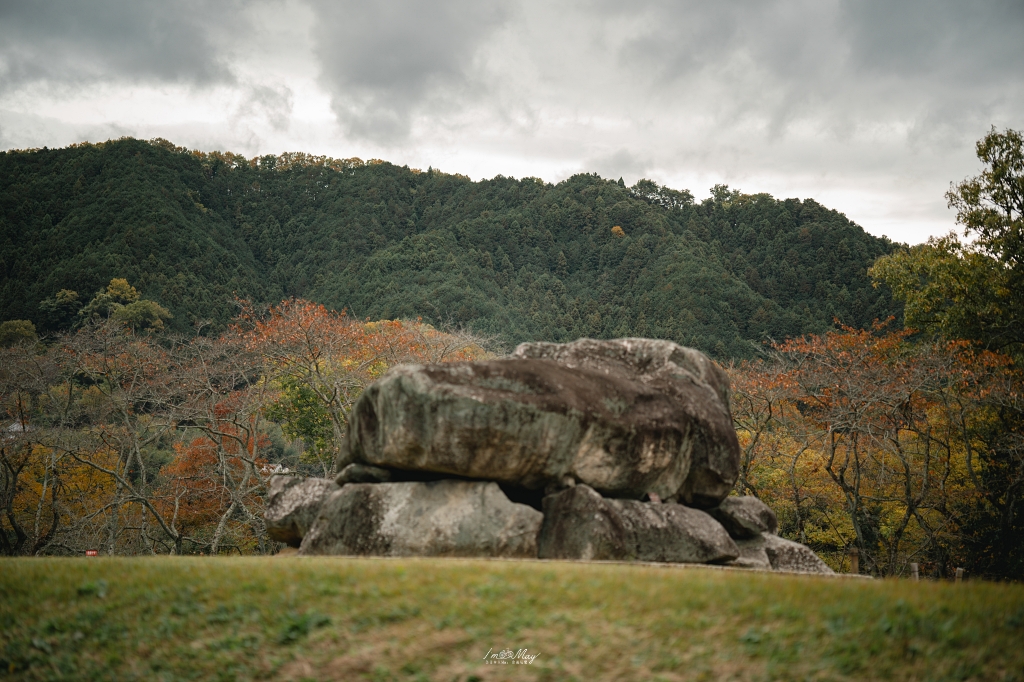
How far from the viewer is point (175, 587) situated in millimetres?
9469

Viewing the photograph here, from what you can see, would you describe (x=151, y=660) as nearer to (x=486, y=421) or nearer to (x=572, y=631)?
(x=572, y=631)

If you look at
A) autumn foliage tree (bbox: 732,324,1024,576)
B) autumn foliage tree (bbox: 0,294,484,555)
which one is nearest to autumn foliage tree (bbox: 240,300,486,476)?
autumn foliage tree (bbox: 0,294,484,555)

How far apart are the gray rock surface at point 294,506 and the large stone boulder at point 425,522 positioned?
2.56 ft

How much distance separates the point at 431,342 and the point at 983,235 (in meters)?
24.5

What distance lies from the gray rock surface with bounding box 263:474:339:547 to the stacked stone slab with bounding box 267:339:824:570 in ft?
0.10

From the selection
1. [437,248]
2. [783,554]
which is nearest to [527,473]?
[783,554]

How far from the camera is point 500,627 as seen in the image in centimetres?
808

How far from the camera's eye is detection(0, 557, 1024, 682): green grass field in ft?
24.0

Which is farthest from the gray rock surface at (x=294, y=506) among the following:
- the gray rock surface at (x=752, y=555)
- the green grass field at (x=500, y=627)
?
the gray rock surface at (x=752, y=555)

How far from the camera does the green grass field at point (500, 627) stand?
7.32 metres

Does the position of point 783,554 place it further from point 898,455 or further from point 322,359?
point 322,359

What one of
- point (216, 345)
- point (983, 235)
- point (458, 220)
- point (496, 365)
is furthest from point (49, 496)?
point (458, 220)

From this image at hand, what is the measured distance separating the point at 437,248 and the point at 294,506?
61.6 meters

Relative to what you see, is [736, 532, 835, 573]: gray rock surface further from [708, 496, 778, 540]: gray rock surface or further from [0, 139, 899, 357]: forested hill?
[0, 139, 899, 357]: forested hill
